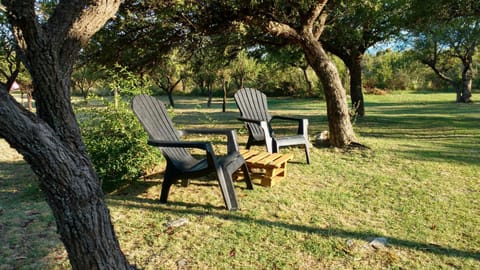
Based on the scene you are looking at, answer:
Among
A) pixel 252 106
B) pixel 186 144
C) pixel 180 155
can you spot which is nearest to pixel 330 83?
pixel 252 106

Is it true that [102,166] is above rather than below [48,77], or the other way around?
below

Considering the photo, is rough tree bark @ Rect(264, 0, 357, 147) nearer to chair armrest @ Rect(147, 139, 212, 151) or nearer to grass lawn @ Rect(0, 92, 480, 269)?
grass lawn @ Rect(0, 92, 480, 269)

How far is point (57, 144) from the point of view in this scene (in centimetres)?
131

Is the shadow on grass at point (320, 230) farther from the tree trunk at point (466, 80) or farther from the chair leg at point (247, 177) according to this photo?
the tree trunk at point (466, 80)

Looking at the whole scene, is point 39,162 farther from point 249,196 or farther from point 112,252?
point 249,196

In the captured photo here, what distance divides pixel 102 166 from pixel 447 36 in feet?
55.9

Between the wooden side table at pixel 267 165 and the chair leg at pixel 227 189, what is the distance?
2.28 feet

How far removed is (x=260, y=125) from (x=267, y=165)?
0.97 m

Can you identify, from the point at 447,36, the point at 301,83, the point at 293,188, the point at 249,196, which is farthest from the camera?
the point at 301,83

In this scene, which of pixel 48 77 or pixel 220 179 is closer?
pixel 48 77

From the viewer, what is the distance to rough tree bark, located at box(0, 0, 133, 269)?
1238mm

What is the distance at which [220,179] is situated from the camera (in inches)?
115

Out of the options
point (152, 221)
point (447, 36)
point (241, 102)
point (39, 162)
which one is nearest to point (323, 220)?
point (152, 221)

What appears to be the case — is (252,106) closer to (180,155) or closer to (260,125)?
(260,125)
